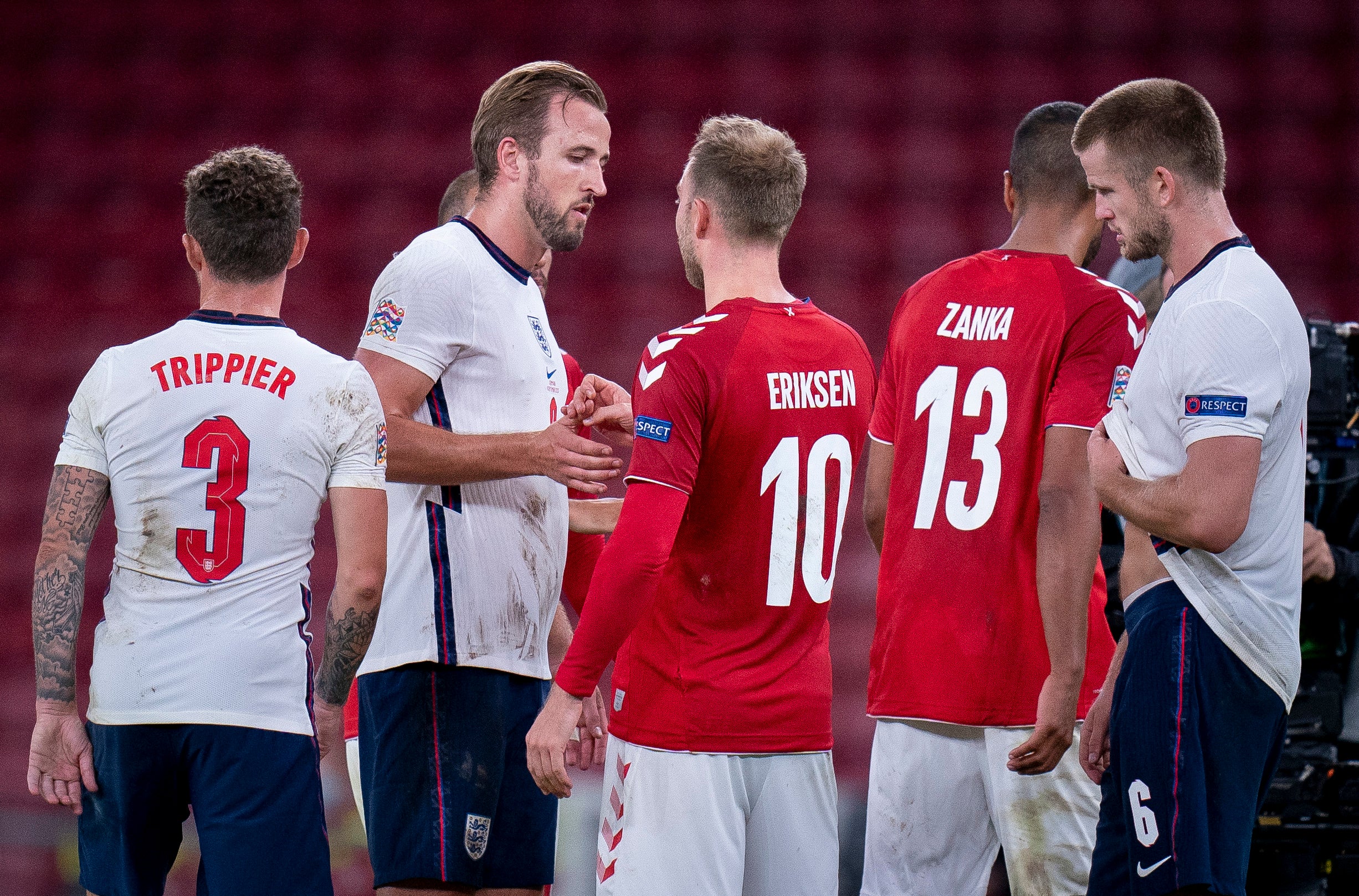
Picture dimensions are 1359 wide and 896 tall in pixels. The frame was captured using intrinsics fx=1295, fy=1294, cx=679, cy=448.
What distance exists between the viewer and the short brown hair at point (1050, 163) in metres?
2.56

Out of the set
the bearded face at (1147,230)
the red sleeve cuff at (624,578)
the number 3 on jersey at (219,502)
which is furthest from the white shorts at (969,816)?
the number 3 on jersey at (219,502)

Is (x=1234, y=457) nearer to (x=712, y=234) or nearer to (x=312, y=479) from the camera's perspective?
(x=712, y=234)

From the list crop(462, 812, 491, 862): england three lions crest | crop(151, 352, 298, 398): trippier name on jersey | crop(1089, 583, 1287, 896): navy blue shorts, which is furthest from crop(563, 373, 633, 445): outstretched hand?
crop(1089, 583, 1287, 896): navy blue shorts

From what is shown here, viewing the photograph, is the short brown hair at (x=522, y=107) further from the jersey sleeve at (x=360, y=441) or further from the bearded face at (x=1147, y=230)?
the bearded face at (x=1147, y=230)

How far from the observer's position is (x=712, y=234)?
7.75 ft

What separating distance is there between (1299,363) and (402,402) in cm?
157

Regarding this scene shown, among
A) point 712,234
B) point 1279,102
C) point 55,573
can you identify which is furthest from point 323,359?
point 1279,102

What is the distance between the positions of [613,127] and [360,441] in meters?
4.74

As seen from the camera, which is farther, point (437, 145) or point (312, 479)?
point (437, 145)

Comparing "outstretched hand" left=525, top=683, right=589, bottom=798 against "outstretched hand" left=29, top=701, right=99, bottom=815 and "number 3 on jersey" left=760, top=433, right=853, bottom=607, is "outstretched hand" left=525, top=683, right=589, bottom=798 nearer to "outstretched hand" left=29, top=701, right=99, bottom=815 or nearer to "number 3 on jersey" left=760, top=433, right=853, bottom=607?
"number 3 on jersey" left=760, top=433, right=853, bottom=607

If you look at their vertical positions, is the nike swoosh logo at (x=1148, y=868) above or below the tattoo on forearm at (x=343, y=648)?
below

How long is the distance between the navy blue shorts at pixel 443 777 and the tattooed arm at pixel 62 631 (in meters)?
0.51

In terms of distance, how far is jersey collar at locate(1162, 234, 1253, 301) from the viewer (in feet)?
7.11

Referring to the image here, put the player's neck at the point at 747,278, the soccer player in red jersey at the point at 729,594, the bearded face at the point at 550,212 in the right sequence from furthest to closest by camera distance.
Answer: the bearded face at the point at 550,212
the player's neck at the point at 747,278
the soccer player in red jersey at the point at 729,594
